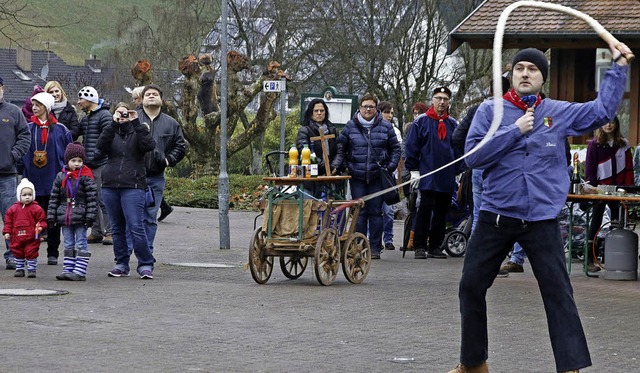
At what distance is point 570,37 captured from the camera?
64.6 feet

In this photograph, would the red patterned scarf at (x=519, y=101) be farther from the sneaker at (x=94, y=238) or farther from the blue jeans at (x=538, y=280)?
the sneaker at (x=94, y=238)

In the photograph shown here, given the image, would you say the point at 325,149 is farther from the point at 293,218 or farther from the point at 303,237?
the point at 303,237

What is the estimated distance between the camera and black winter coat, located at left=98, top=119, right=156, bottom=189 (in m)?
13.3

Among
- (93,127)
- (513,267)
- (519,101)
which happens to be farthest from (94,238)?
(519,101)

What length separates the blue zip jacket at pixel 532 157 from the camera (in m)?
7.46

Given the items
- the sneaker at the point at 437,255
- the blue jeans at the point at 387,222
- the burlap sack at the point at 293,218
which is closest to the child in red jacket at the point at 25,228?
the burlap sack at the point at 293,218

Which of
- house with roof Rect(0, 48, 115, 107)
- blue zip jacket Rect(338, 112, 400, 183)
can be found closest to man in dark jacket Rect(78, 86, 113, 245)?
blue zip jacket Rect(338, 112, 400, 183)

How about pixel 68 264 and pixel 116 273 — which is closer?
pixel 68 264

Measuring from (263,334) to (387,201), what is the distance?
707 centimetres

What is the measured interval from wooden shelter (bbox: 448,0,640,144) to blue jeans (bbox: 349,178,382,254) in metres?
4.56

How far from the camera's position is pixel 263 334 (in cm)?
963

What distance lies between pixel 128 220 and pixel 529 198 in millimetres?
6673

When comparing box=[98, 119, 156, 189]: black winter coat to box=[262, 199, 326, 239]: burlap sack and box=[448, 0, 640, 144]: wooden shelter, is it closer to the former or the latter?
box=[262, 199, 326, 239]: burlap sack

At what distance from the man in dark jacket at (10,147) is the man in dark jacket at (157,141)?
1.27 meters
